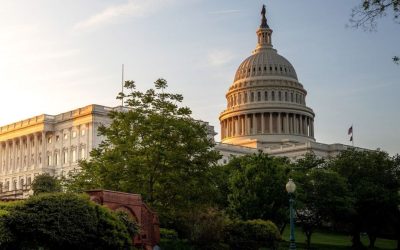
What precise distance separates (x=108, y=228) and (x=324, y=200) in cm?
4748

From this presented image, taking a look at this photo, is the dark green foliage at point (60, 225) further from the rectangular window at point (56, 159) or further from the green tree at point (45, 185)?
the rectangular window at point (56, 159)

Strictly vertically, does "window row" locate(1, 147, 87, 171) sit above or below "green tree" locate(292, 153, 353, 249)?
above

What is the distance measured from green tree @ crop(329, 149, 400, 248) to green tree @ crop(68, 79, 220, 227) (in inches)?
1229

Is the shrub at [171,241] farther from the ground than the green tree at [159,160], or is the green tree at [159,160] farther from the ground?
the green tree at [159,160]

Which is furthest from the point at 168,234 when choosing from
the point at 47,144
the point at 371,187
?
the point at 47,144

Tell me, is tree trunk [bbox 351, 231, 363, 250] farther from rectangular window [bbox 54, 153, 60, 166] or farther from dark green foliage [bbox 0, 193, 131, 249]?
rectangular window [bbox 54, 153, 60, 166]

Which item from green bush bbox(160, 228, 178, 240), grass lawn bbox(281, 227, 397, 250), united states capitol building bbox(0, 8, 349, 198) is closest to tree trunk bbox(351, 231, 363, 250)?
grass lawn bbox(281, 227, 397, 250)

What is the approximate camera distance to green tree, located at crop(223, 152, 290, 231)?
69500mm

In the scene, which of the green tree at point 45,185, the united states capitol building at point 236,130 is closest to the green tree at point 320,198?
the green tree at point 45,185

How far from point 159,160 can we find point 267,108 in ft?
438

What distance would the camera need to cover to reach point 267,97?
191250 mm

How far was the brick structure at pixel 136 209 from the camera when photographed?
4141 centimetres

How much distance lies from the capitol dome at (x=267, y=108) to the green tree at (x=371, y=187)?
8676 cm

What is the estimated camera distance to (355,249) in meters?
79.1
